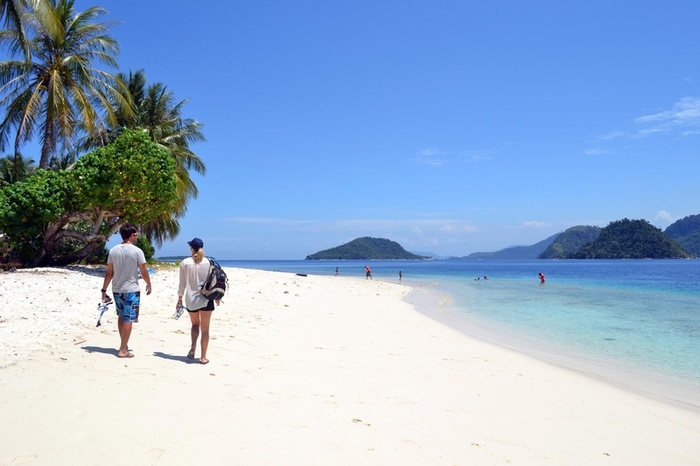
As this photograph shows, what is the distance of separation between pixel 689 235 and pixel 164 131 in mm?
215204

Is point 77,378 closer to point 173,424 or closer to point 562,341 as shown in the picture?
point 173,424

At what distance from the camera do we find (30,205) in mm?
14352

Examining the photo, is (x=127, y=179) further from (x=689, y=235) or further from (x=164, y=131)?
(x=689, y=235)

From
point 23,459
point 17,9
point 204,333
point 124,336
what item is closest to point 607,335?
point 204,333

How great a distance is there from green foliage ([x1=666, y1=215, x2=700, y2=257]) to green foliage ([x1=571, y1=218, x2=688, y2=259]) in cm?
3048

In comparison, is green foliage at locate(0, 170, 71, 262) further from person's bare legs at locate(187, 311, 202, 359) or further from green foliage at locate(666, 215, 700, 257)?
green foliage at locate(666, 215, 700, 257)

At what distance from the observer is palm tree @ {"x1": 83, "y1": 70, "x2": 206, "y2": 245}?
25744 millimetres

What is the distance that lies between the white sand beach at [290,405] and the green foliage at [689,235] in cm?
20041

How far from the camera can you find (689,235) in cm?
18200

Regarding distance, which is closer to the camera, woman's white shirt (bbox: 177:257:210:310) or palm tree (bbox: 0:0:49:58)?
woman's white shirt (bbox: 177:257:210:310)

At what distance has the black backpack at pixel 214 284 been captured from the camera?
5918 millimetres

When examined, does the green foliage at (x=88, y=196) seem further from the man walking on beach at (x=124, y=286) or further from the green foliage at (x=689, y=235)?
the green foliage at (x=689, y=235)

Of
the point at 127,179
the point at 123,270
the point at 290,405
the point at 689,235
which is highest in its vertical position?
the point at 689,235

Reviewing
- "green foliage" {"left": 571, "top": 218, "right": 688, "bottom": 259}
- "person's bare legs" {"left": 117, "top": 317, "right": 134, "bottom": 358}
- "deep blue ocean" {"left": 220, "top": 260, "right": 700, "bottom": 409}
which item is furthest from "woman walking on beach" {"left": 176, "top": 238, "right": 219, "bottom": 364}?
"green foliage" {"left": 571, "top": 218, "right": 688, "bottom": 259}
